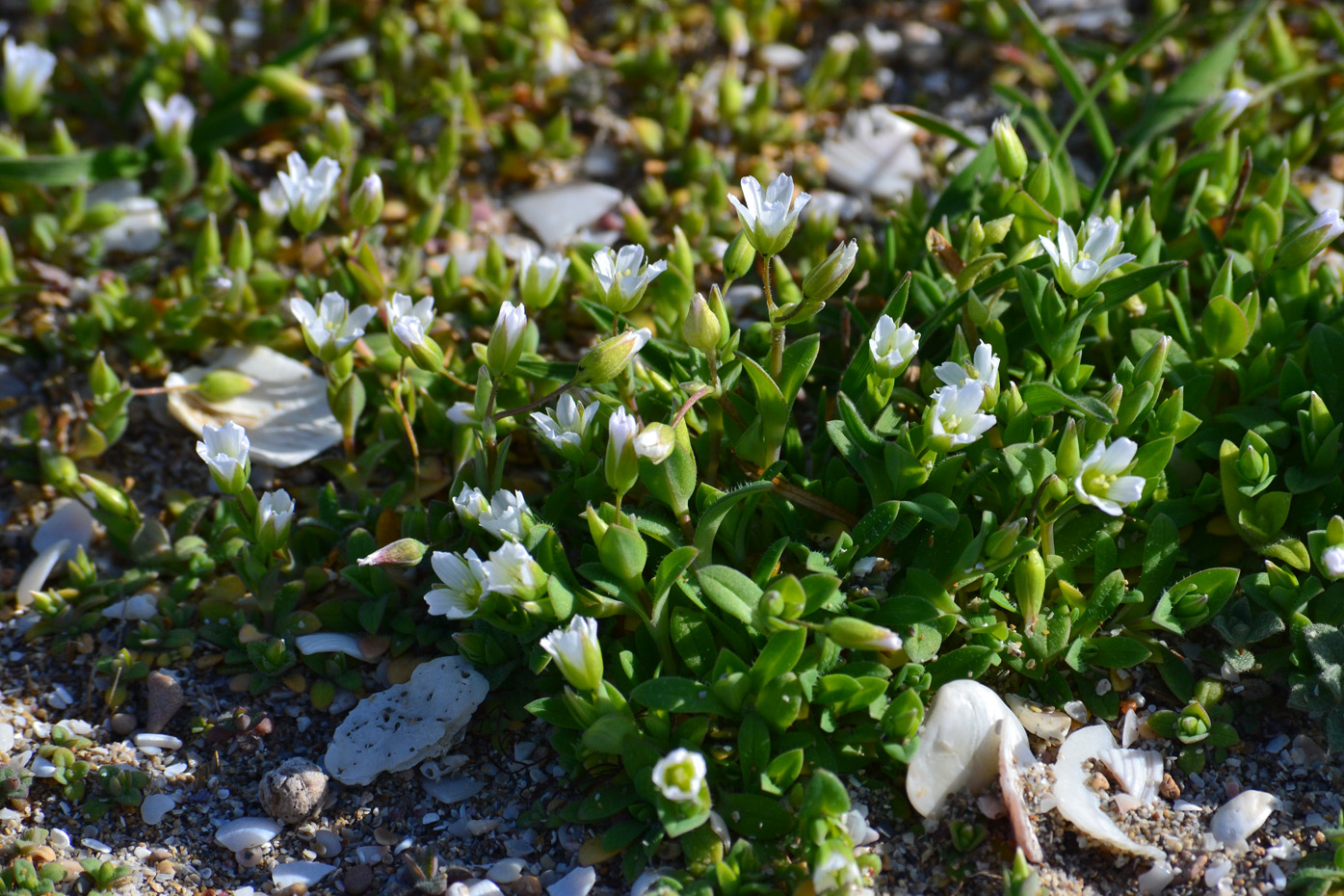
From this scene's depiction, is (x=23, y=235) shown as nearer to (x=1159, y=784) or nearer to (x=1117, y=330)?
(x=1117, y=330)

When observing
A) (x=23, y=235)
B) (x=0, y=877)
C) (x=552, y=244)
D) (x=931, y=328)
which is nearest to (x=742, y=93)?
(x=552, y=244)

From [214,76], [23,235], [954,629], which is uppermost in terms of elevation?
[214,76]

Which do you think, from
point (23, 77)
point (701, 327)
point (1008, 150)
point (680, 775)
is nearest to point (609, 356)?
point (701, 327)

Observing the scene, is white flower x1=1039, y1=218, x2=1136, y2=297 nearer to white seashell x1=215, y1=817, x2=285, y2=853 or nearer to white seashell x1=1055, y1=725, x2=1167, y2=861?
white seashell x1=1055, y1=725, x2=1167, y2=861

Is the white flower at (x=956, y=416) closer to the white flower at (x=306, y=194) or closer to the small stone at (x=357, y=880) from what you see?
the small stone at (x=357, y=880)

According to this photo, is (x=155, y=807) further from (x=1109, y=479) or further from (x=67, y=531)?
(x=1109, y=479)

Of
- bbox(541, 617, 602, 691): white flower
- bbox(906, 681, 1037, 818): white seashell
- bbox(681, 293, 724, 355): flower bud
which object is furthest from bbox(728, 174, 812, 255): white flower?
bbox(906, 681, 1037, 818): white seashell
